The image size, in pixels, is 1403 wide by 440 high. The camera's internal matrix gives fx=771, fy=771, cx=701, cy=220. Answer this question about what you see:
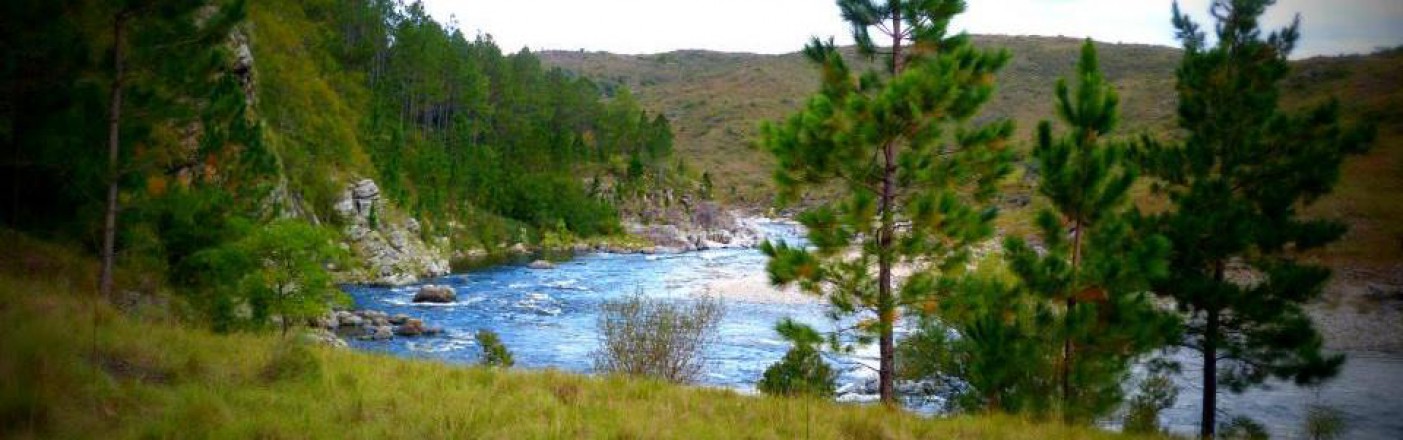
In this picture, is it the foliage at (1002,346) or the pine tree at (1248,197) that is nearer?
the foliage at (1002,346)

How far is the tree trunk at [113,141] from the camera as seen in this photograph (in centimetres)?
1158

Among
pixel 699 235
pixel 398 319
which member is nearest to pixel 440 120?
pixel 699 235

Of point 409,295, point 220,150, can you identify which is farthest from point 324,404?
point 409,295

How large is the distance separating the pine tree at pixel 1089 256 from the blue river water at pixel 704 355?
3.93m

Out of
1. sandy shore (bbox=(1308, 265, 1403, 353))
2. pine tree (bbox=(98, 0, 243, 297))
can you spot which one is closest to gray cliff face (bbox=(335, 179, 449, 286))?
pine tree (bbox=(98, 0, 243, 297))

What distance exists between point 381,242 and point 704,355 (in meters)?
28.8

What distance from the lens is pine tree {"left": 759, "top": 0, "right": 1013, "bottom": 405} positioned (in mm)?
11227

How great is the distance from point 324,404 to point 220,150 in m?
12.1

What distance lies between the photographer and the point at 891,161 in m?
11.8

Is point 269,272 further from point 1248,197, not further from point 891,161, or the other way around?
point 1248,197

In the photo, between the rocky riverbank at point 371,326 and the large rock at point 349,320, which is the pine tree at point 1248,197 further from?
the large rock at point 349,320

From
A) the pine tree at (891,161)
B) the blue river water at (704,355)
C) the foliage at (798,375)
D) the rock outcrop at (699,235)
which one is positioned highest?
the pine tree at (891,161)

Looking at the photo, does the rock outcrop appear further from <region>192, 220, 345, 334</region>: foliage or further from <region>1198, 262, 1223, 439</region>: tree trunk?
<region>1198, 262, 1223, 439</region>: tree trunk

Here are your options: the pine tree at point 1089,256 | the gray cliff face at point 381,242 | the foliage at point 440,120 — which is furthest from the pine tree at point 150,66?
the foliage at point 440,120
